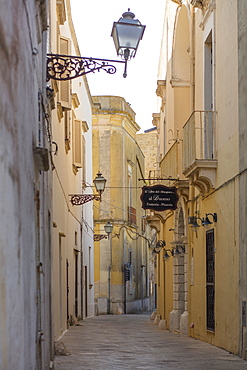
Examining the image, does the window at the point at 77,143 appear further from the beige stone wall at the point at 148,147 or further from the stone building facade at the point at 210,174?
the beige stone wall at the point at 148,147

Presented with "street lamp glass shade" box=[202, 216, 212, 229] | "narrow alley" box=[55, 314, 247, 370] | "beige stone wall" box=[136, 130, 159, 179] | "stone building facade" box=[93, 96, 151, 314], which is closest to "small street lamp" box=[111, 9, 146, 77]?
"narrow alley" box=[55, 314, 247, 370]

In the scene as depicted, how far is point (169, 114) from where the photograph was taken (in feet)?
74.4

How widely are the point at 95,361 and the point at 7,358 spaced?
7.01 m

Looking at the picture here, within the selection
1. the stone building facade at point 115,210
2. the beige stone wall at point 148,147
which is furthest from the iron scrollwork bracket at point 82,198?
the beige stone wall at point 148,147

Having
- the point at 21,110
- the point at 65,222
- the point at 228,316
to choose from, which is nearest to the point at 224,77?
the point at 228,316

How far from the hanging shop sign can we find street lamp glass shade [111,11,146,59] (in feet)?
25.3

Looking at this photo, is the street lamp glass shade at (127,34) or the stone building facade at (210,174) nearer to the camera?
the street lamp glass shade at (127,34)

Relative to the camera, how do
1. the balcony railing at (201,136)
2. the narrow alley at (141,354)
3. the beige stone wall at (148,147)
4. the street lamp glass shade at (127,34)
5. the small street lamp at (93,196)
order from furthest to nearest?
the beige stone wall at (148,147), the small street lamp at (93,196), the balcony railing at (201,136), the narrow alley at (141,354), the street lamp glass shade at (127,34)

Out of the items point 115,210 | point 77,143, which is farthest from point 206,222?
point 115,210

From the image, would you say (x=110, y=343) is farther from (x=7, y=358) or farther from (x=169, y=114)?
(x=7, y=358)

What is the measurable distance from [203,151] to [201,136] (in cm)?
32

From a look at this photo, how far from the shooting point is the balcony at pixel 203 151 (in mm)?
15062

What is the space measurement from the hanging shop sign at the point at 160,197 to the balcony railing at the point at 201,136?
72.7 inches

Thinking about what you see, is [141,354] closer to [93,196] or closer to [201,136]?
[201,136]
